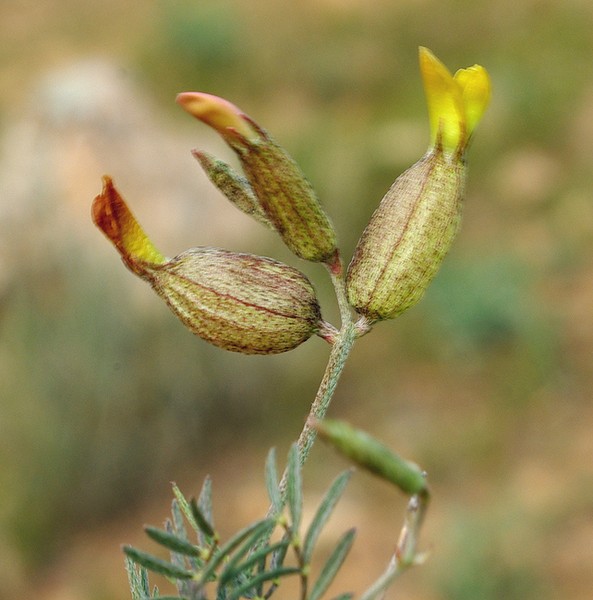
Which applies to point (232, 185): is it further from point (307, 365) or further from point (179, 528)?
point (307, 365)

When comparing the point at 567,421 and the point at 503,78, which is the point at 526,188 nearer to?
the point at 503,78

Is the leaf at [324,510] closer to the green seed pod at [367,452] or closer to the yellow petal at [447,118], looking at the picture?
the green seed pod at [367,452]

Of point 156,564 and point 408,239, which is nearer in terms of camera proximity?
point 156,564

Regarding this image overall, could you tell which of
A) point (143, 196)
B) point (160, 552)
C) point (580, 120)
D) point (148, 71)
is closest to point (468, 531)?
point (160, 552)

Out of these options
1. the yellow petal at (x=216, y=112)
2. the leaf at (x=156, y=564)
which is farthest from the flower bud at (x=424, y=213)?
the leaf at (x=156, y=564)

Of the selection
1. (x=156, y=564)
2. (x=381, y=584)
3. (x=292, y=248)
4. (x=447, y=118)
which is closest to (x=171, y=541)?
(x=156, y=564)

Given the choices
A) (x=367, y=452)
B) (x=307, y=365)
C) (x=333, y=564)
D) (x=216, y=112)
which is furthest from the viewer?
(x=307, y=365)

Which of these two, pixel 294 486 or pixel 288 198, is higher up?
pixel 288 198

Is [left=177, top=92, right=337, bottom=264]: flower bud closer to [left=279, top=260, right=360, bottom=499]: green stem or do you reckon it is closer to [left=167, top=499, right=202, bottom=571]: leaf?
[left=279, top=260, right=360, bottom=499]: green stem
